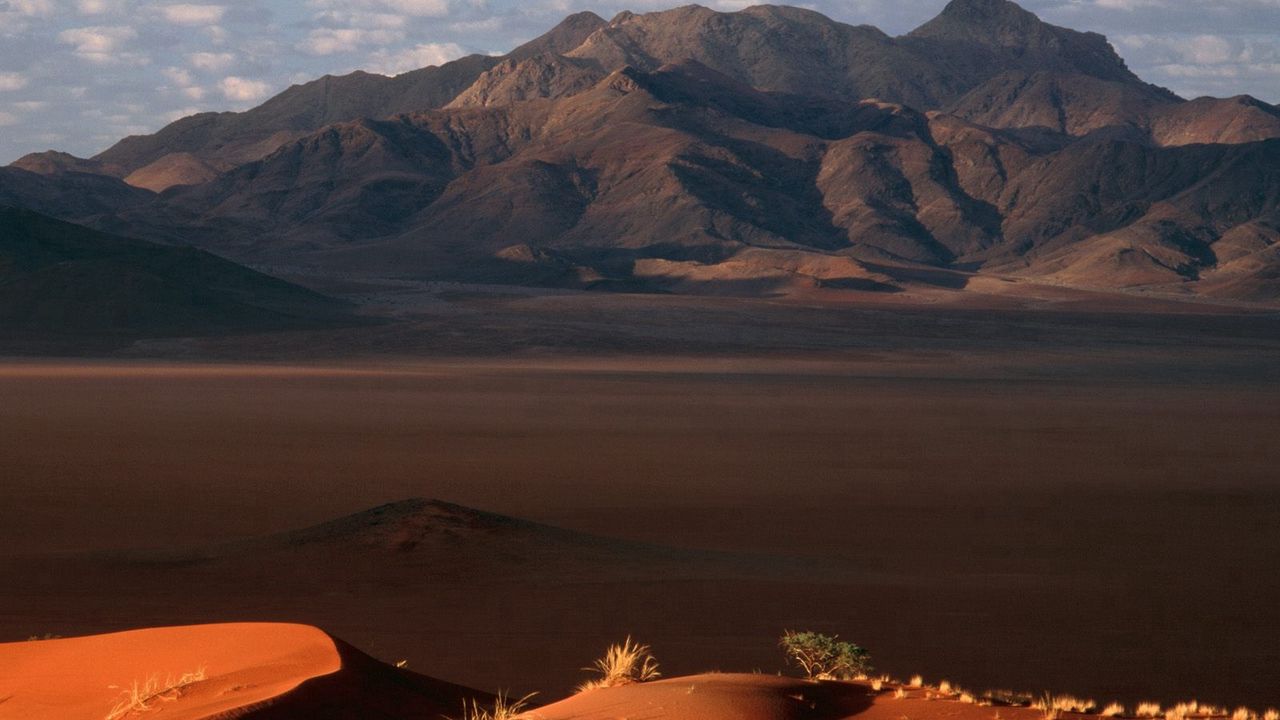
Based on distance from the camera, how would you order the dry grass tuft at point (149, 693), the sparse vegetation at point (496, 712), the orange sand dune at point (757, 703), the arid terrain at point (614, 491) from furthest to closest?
the arid terrain at point (614, 491), the dry grass tuft at point (149, 693), the sparse vegetation at point (496, 712), the orange sand dune at point (757, 703)

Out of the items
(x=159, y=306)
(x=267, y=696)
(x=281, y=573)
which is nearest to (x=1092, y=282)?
(x=159, y=306)

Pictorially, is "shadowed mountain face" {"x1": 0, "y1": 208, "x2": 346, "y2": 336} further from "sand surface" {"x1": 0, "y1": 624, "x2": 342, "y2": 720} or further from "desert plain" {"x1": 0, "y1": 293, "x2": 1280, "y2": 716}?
"sand surface" {"x1": 0, "y1": 624, "x2": 342, "y2": 720}

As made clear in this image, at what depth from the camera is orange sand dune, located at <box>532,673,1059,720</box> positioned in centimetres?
789

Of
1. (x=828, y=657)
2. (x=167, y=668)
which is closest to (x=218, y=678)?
(x=167, y=668)

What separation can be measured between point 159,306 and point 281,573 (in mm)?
66095

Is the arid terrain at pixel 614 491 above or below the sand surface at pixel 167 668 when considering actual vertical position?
below

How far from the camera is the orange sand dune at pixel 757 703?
7887 mm

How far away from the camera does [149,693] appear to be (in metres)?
8.68

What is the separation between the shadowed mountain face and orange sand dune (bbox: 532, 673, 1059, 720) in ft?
234

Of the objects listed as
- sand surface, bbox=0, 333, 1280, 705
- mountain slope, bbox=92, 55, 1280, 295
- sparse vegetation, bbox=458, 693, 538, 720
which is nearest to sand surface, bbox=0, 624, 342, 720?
sparse vegetation, bbox=458, 693, 538, 720

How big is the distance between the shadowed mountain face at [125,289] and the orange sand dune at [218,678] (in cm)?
6889

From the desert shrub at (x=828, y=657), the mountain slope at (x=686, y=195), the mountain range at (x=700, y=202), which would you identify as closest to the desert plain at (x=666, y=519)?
the desert shrub at (x=828, y=657)

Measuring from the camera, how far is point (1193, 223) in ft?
506

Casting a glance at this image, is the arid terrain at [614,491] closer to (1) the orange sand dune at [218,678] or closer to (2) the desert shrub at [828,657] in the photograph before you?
(1) the orange sand dune at [218,678]
